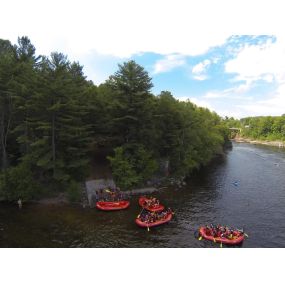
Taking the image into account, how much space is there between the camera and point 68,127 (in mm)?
39281

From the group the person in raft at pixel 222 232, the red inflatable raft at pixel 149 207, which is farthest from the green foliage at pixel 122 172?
the person in raft at pixel 222 232

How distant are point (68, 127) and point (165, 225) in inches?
694

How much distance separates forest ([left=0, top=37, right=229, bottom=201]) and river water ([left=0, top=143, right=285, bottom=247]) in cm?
408

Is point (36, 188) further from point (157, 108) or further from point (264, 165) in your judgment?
point (264, 165)

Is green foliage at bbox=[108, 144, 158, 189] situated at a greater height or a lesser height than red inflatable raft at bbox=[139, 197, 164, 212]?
greater

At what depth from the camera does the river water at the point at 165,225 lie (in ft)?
93.0

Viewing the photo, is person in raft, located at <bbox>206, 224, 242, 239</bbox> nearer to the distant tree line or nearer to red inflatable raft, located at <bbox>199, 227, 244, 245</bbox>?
red inflatable raft, located at <bbox>199, 227, 244, 245</bbox>

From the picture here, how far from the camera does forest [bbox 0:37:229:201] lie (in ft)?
124

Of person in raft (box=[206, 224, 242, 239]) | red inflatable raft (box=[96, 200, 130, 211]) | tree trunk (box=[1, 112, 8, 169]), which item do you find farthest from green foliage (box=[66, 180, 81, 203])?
person in raft (box=[206, 224, 242, 239])

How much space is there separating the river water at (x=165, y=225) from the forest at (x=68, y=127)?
13.4ft

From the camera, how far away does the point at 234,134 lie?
196 m

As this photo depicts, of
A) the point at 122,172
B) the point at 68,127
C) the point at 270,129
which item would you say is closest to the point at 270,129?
the point at 270,129

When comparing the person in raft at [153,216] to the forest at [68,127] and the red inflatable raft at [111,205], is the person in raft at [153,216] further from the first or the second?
the forest at [68,127]

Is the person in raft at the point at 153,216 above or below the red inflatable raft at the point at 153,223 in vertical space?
above
